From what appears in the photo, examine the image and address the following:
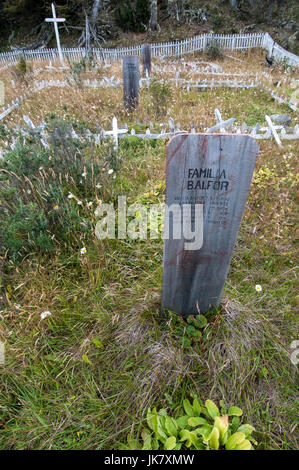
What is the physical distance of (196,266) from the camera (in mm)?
1762

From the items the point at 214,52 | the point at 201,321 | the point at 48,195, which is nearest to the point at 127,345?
the point at 201,321

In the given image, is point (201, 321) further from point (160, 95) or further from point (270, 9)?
point (270, 9)

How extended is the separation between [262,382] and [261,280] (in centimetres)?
89

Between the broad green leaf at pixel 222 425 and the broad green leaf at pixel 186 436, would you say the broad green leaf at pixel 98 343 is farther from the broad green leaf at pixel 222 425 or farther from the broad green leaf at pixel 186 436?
the broad green leaf at pixel 222 425

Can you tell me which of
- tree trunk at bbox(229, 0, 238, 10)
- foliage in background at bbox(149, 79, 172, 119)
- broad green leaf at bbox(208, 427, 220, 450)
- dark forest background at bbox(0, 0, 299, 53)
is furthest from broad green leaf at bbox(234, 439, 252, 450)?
tree trunk at bbox(229, 0, 238, 10)

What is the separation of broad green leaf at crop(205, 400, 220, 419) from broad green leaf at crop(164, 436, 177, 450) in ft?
0.82

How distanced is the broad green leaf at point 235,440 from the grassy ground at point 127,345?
0.72 ft

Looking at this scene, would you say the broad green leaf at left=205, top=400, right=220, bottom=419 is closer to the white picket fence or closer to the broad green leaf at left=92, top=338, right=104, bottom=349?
the broad green leaf at left=92, top=338, right=104, bottom=349

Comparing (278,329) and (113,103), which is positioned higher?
(113,103)

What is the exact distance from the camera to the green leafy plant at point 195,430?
1.34m

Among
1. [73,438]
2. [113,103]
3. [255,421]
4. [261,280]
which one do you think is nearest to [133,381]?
[73,438]

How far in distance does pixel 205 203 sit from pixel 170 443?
131 centimetres

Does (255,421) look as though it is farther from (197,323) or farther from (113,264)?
(113,264)

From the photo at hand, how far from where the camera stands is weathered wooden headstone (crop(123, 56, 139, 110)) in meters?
5.16
